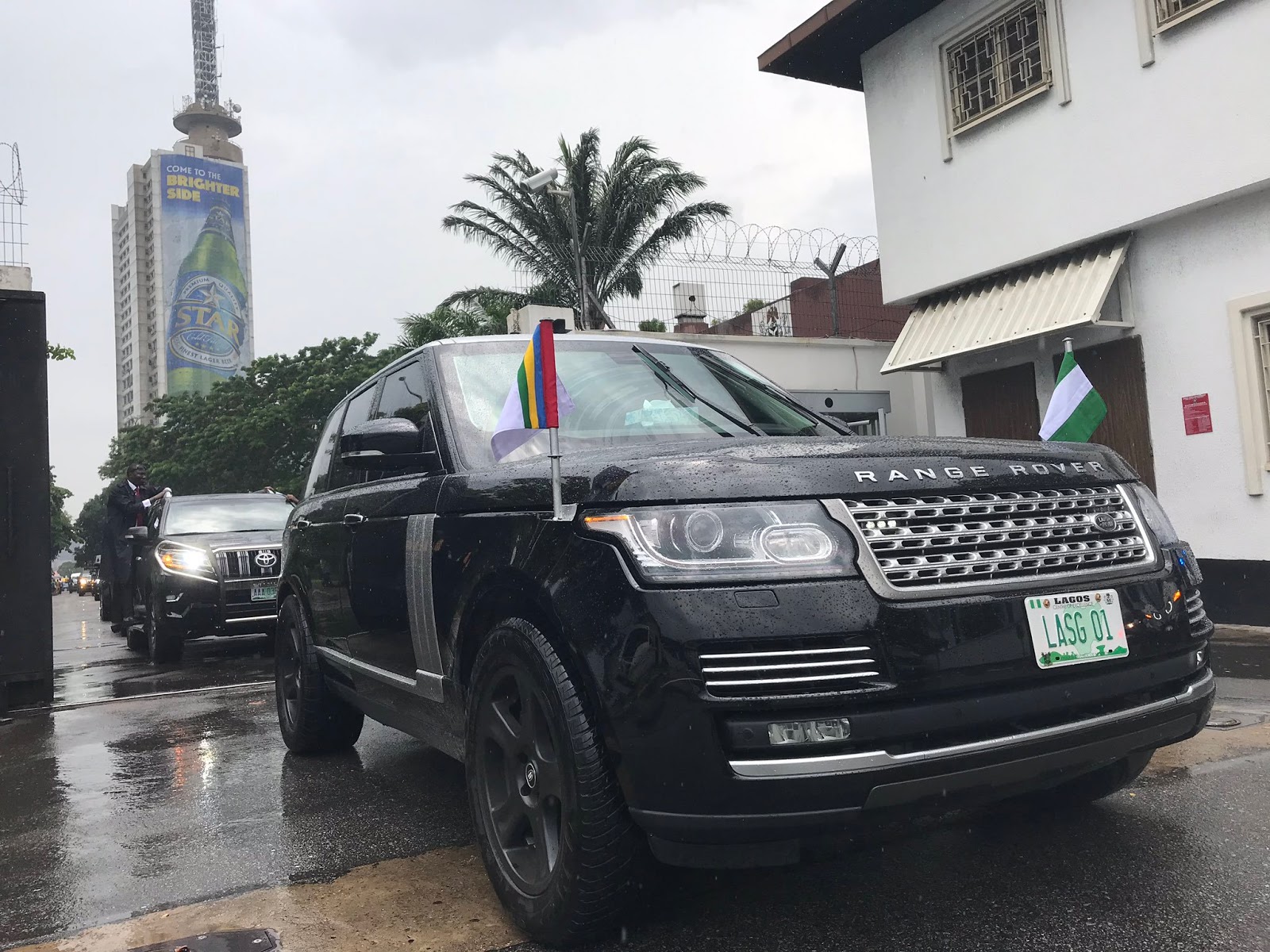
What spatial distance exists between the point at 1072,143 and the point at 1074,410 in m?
4.29

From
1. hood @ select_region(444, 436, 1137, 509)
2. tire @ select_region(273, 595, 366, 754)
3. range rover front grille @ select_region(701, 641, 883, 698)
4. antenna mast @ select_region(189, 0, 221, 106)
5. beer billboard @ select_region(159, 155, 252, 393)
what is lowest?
tire @ select_region(273, 595, 366, 754)

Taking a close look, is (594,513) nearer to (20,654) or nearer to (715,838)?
(715,838)

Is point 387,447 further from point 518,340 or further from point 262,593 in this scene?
point 262,593

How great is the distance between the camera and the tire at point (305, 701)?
4.91 m

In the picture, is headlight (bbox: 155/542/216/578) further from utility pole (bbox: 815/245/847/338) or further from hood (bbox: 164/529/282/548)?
utility pole (bbox: 815/245/847/338)

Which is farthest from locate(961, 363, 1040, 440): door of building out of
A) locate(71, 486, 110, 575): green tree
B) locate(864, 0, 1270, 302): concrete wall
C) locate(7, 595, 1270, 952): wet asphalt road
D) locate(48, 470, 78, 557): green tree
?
locate(71, 486, 110, 575): green tree

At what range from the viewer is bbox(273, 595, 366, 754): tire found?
16.1ft

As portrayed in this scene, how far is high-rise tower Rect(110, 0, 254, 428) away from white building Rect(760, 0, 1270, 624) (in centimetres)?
12059

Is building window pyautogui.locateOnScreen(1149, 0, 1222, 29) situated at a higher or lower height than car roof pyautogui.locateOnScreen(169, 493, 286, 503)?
higher

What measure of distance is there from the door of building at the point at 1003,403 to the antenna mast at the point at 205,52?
15144cm

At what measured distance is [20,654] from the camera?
23.8ft

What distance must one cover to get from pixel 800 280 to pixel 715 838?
1575 cm

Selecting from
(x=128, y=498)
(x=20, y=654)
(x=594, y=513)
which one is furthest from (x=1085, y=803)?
(x=128, y=498)

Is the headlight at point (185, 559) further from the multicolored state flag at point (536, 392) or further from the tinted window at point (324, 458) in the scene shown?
the multicolored state flag at point (536, 392)
